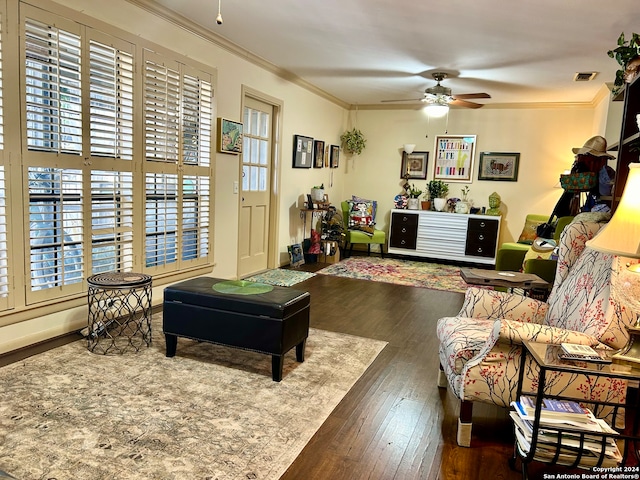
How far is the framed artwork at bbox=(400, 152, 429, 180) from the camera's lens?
772 centimetres

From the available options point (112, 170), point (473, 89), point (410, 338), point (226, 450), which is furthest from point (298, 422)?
point (473, 89)

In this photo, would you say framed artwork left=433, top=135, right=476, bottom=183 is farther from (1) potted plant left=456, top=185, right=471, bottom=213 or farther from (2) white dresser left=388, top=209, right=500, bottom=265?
(2) white dresser left=388, top=209, right=500, bottom=265

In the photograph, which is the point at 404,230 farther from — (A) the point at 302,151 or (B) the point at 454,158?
(A) the point at 302,151

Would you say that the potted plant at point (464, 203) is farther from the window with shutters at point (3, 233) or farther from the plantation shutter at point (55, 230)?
the window with shutters at point (3, 233)

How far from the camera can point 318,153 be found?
702 cm

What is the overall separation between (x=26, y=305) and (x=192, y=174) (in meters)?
1.83

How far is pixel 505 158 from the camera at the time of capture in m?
7.25

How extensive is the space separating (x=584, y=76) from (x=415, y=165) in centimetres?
290

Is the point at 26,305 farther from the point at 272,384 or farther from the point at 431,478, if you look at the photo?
the point at 431,478

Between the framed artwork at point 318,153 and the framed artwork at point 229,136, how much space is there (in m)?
2.11

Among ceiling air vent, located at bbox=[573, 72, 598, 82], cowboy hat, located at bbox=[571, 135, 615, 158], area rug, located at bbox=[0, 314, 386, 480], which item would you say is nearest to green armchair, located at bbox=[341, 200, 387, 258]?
ceiling air vent, located at bbox=[573, 72, 598, 82]

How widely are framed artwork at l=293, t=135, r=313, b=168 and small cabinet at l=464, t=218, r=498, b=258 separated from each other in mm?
2637

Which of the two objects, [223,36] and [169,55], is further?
[223,36]

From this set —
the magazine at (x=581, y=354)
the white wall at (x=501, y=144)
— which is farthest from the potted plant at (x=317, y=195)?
the magazine at (x=581, y=354)
